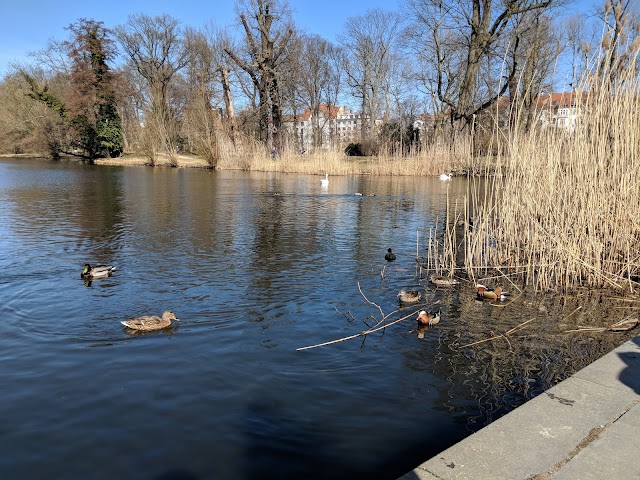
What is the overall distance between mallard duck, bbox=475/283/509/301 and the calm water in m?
0.22

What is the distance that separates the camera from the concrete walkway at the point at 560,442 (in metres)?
2.35

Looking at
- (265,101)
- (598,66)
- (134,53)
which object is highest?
(134,53)

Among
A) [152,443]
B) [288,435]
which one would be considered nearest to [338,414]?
[288,435]

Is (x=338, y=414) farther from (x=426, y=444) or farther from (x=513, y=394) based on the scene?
(x=513, y=394)

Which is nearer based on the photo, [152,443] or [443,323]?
[152,443]

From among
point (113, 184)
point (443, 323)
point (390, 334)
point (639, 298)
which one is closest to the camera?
point (390, 334)

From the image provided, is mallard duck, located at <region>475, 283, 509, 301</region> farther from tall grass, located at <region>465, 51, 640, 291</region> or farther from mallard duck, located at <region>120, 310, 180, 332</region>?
mallard duck, located at <region>120, 310, 180, 332</region>

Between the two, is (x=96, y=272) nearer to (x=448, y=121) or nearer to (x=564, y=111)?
(x=564, y=111)

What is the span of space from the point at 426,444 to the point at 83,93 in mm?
46598

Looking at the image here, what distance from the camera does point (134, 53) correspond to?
47.8 metres

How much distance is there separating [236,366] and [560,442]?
2.77 m

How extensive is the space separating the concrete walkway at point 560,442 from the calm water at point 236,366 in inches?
27.4

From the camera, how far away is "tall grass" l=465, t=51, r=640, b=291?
598 centimetres

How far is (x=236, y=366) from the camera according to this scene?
14.6 feet
